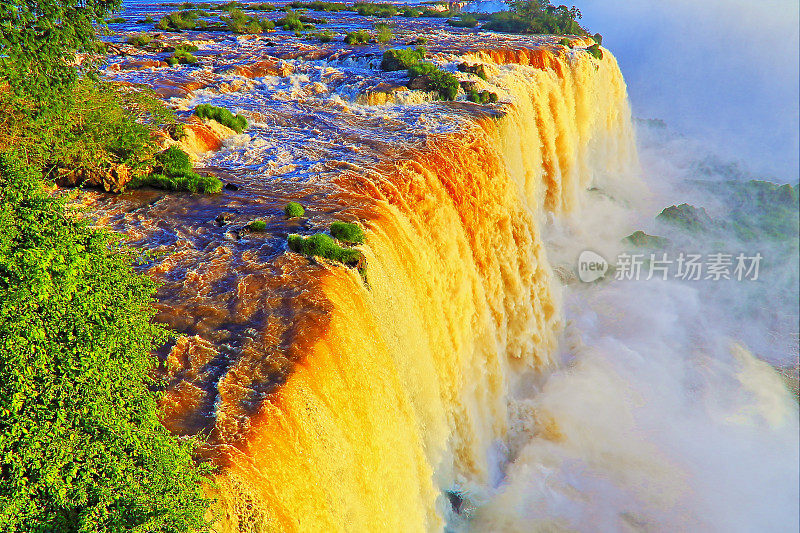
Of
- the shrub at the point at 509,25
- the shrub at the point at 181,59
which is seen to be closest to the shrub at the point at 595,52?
the shrub at the point at 509,25

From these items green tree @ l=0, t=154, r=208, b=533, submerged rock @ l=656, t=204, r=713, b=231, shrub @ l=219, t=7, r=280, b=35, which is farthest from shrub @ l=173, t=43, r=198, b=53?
submerged rock @ l=656, t=204, r=713, b=231

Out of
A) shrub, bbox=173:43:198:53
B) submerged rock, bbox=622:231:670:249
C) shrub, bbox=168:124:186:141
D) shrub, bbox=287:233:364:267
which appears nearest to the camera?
shrub, bbox=287:233:364:267

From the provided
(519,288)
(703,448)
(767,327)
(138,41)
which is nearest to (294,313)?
(519,288)

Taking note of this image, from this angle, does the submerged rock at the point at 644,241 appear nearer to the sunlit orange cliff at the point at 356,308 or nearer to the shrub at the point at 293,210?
the sunlit orange cliff at the point at 356,308

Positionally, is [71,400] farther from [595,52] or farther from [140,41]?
[595,52]

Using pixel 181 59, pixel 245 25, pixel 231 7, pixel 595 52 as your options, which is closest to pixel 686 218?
pixel 595 52

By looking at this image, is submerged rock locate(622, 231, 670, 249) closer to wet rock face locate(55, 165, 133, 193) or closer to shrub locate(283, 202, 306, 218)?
shrub locate(283, 202, 306, 218)

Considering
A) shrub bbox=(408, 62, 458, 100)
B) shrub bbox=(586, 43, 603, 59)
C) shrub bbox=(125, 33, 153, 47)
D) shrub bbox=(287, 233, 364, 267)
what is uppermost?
shrub bbox=(125, 33, 153, 47)
